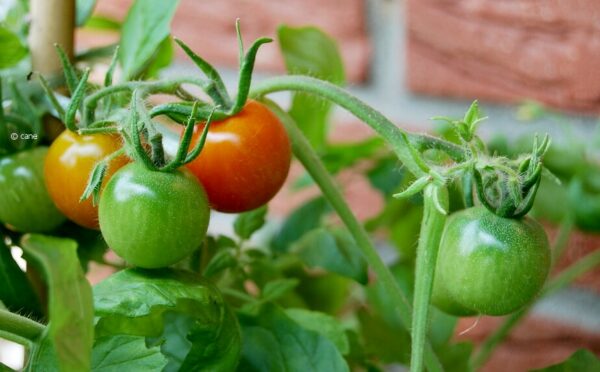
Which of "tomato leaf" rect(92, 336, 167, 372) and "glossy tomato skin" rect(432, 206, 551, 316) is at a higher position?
"glossy tomato skin" rect(432, 206, 551, 316)

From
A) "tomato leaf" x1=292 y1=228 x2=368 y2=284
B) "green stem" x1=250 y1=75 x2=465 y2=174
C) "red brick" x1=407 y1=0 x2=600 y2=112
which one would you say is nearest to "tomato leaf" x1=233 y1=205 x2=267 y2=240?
"tomato leaf" x1=292 y1=228 x2=368 y2=284

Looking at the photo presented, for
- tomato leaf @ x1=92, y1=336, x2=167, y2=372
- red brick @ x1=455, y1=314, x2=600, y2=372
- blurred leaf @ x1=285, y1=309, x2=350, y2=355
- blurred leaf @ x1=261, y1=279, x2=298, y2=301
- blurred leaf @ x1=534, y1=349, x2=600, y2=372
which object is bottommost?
red brick @ x1=455, y1=314, x2=600, y2=372

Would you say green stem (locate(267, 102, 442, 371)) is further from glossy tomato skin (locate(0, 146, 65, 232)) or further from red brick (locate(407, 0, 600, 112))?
red brick (locate(407, 0, 600, 112))

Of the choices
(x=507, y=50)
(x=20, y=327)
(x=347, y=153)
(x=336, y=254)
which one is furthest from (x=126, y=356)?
(x=507, y=50)

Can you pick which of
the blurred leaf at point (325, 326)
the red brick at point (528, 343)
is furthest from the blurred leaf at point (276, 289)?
the red brick at point (528, 343)

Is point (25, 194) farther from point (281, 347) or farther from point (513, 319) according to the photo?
point (513, 319)

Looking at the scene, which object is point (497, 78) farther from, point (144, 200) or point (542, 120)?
point (144, 200)

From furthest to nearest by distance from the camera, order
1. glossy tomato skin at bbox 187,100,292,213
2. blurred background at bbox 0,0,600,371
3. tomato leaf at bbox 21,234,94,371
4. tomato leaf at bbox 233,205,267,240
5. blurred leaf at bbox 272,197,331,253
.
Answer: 1. blurred background at bbox 0,0,600,371
2. blurred leaf at bbox 272,197,331,253
3. tomato leaf at bbox 233,205,267,240
4. glossy tomato skin at bbox 187,100,292,213
5. tomato leaf at bbox 21,234,94,371
